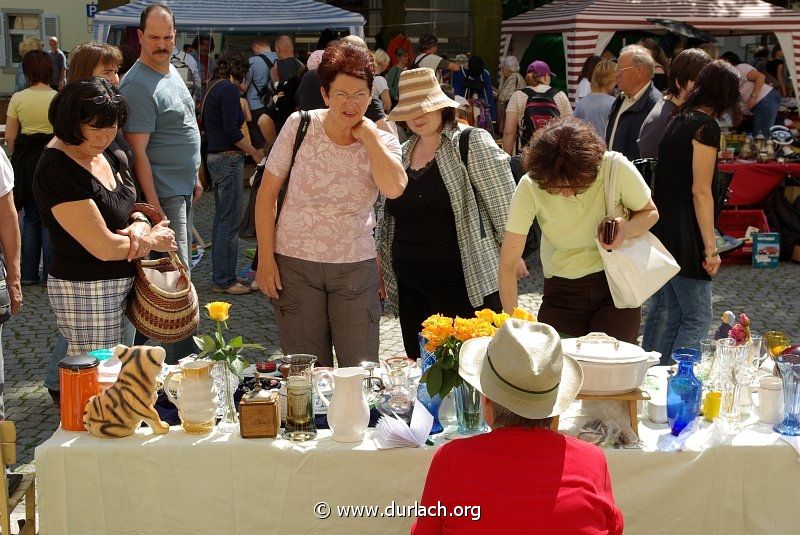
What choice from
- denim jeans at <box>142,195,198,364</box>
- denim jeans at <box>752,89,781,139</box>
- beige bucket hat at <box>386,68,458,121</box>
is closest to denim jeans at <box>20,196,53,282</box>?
denim jeans at <box>142,195,198,364</box>

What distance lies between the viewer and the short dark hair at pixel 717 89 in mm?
4102

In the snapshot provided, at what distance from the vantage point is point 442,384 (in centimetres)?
284

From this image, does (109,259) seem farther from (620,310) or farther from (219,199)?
(219,199)

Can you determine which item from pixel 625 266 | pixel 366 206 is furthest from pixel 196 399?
pixel 625 266

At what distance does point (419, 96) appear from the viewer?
12.7ft

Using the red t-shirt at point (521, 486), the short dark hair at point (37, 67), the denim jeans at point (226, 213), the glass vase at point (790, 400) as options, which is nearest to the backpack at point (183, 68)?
the short dark hair at point (37, 67)

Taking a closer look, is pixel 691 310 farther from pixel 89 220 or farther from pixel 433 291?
pixel 89 220

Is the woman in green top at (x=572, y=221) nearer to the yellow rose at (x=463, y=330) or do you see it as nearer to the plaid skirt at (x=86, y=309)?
the yellow rose at (x=463, y=330)

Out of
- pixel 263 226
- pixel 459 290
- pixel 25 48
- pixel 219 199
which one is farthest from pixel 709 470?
pixel 25 48

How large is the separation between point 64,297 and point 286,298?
0.85m

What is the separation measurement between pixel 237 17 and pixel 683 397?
904 centimetres

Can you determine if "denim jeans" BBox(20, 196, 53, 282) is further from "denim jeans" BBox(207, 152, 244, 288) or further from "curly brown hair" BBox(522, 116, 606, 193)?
"curly brown hair" BBox(522, 116, 606, 193)

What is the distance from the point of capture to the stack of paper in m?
2.74

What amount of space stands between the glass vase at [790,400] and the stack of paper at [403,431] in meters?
1.05
